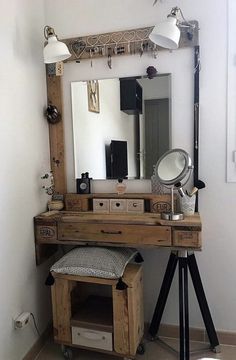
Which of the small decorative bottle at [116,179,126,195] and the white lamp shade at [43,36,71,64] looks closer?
the white lamp shade at [43,36,71,64]

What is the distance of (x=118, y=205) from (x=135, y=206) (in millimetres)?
123

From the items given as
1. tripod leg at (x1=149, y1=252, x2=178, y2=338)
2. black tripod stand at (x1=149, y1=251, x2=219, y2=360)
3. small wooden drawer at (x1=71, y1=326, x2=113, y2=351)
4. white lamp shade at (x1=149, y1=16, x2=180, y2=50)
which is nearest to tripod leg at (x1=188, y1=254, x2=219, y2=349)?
black tripod stand at (x1=149, y1=251, x2=219, y2=360)

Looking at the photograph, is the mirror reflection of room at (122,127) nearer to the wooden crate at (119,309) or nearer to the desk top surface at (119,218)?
the desk top surface at (119,218)

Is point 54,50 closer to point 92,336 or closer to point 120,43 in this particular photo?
point 120,43

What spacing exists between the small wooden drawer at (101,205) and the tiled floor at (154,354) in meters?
0.97

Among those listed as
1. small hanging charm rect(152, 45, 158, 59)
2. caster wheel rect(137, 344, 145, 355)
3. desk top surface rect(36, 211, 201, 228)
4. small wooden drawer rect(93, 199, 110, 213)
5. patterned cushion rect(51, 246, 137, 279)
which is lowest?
caster wheel rect(137, 344, 145, 355)

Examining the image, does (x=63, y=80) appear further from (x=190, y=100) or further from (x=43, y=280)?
(x=43, y=280)

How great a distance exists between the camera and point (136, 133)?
223 centimetres

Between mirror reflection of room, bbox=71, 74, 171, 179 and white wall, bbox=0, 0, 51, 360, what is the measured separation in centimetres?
29

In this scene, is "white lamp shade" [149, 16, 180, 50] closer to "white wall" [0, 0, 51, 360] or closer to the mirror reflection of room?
the mirror reflection of room

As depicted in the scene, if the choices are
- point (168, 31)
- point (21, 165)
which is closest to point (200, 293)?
point (21, 165)

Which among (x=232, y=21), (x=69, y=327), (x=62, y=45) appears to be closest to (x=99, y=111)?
(x=62, y=45)

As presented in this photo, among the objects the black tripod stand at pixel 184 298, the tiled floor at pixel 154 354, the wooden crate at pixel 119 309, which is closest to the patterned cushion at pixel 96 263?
the wooden crate at pixel 119 309

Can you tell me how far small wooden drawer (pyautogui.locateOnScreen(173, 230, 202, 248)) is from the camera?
1811mm
